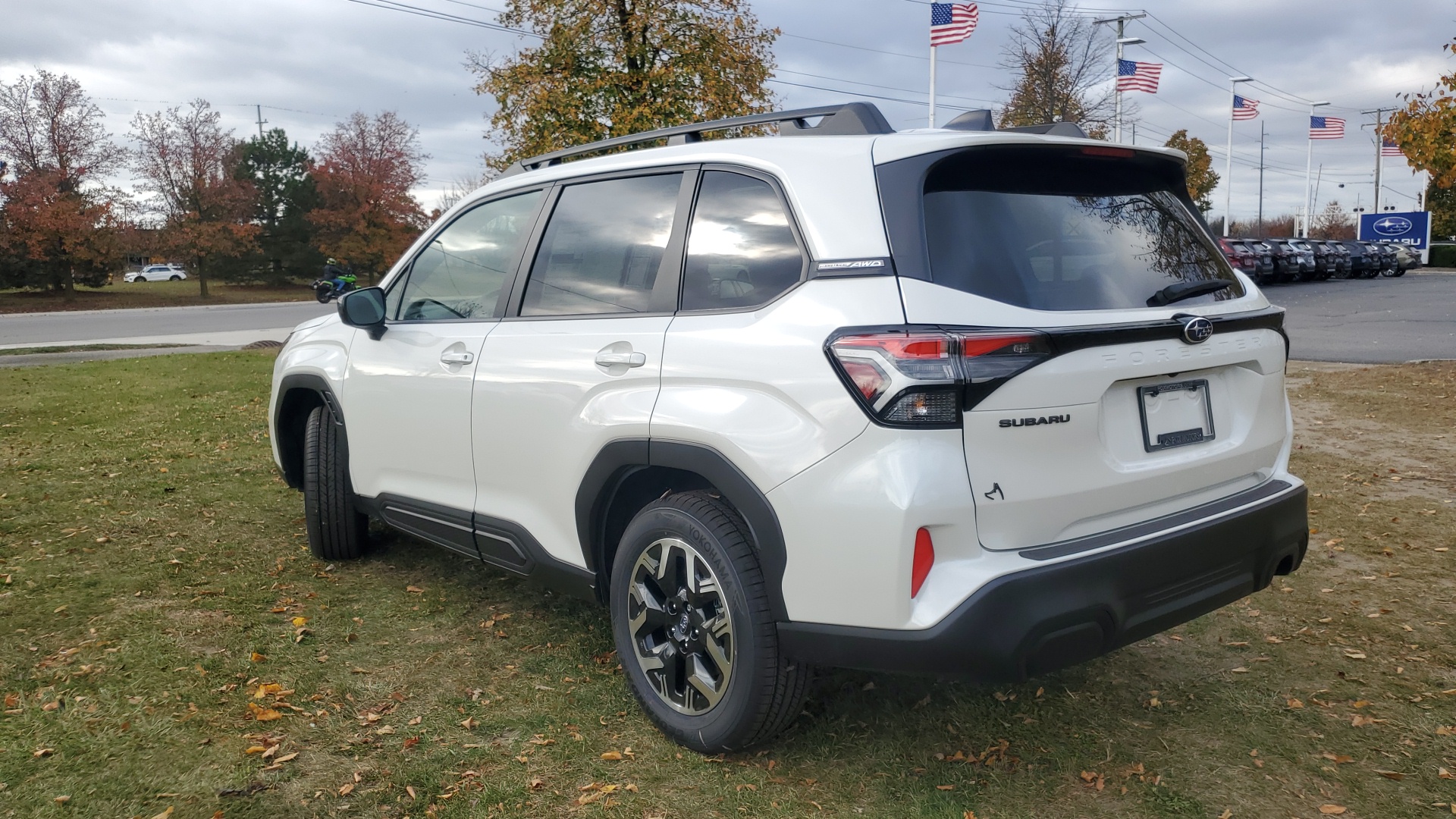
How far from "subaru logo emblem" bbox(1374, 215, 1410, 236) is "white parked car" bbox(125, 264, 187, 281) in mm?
70337

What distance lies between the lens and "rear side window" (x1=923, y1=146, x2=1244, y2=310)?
269cm

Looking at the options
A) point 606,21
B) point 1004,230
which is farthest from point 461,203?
point 606,21

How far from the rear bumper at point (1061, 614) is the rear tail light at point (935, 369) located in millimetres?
445

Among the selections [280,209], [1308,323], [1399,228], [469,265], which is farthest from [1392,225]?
[469,265]

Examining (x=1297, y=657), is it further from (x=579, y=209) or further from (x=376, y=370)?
(x=376, y=370)

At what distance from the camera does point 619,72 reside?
16859mm

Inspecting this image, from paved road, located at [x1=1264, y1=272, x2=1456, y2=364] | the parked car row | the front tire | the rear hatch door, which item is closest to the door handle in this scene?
the front tire

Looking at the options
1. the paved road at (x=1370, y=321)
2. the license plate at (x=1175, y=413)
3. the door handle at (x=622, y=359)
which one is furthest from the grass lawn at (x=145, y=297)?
the license plate at (x=1175, y=413)

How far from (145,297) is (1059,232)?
166ft

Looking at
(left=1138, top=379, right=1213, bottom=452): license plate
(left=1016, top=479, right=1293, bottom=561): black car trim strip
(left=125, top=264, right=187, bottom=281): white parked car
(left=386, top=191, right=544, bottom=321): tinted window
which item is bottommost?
(left=1016, top=479, right=1293, bottom=561): black car trim strip

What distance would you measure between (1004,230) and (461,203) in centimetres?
254

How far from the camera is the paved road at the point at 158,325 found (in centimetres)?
2236

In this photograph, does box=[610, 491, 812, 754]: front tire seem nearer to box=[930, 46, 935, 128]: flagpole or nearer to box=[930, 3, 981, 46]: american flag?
box=[930, 3, 981, 46]: american flag

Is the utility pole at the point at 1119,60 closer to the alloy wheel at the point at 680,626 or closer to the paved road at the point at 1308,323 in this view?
the paved road at the point at 1308,323
